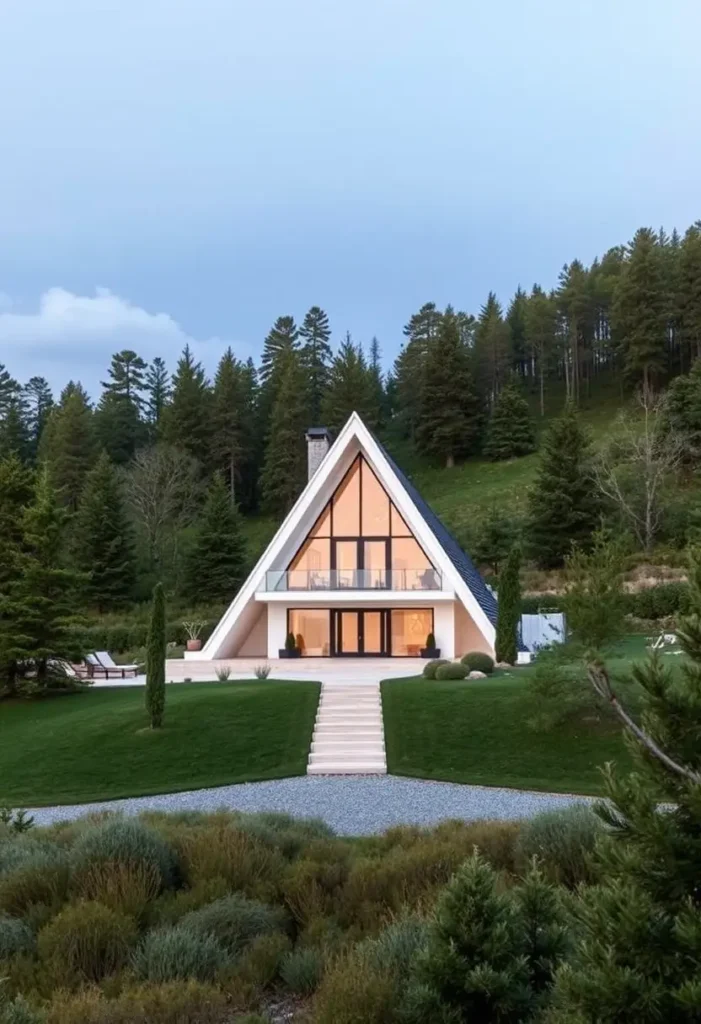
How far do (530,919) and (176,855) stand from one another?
3.38m

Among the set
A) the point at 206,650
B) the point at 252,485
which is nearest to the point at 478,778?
the point at 206,650

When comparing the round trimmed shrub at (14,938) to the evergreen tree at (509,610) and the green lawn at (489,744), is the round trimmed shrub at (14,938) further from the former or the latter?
the evergreen tree at (509,610)

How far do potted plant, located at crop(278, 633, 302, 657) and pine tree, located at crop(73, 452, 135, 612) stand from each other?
53.7 ft

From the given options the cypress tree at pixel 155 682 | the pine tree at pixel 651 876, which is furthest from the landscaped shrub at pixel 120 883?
the cypress tree at pixel 155 682

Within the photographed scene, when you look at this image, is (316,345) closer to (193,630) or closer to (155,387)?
(155,387)

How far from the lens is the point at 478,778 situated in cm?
1209

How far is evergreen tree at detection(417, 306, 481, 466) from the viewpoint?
56.4 meters

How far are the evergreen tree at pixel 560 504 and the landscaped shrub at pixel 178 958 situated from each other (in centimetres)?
3361

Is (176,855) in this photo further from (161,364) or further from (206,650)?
(161,364)

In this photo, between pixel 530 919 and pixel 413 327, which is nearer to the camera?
pixel 530 919

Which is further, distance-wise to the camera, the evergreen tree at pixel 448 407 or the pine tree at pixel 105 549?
the evergreen tree at pixel 448 407

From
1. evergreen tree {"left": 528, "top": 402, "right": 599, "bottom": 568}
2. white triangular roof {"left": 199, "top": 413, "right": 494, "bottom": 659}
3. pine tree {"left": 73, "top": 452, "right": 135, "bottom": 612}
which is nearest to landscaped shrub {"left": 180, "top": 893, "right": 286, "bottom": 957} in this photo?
white triangular roof {"left": 199, "top": 413, "right": 494, "bottom": 659}

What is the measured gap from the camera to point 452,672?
1797cm

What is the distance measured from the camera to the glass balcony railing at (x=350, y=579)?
23312 mm
